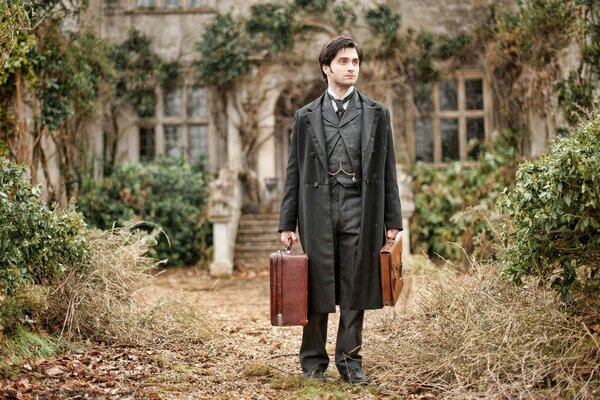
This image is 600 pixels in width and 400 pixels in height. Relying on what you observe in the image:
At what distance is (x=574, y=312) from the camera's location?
4.82 m

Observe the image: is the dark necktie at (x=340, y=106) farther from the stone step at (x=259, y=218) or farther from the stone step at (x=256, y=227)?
the stone step at (x=259, y=218)

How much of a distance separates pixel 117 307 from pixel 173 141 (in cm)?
840

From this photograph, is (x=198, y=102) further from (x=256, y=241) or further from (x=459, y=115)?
(x=459, y=115)

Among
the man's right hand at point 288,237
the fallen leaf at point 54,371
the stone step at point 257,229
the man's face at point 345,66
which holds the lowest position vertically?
the fallen leaf at point 54,371

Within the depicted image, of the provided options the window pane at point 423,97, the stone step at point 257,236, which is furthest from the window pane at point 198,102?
the window pane at point 423,97

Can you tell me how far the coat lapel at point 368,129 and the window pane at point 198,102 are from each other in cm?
951

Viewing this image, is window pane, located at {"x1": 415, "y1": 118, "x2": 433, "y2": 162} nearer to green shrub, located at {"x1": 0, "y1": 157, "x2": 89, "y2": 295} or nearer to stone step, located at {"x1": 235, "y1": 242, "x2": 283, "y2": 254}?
stone step, located at {"x1": 235, "y1": 242, "x2": 283, "y2": 254}

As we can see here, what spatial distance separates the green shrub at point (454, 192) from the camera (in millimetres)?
11336

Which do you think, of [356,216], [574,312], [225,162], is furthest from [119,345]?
[225,162]

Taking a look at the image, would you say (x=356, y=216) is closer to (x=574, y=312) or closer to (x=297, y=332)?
(x=574, y=312)

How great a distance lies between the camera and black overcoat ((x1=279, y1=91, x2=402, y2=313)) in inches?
193

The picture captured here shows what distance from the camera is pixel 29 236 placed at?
5.20m

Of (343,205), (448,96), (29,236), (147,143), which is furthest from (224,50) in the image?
(343,205)

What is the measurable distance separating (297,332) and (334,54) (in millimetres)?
3100
